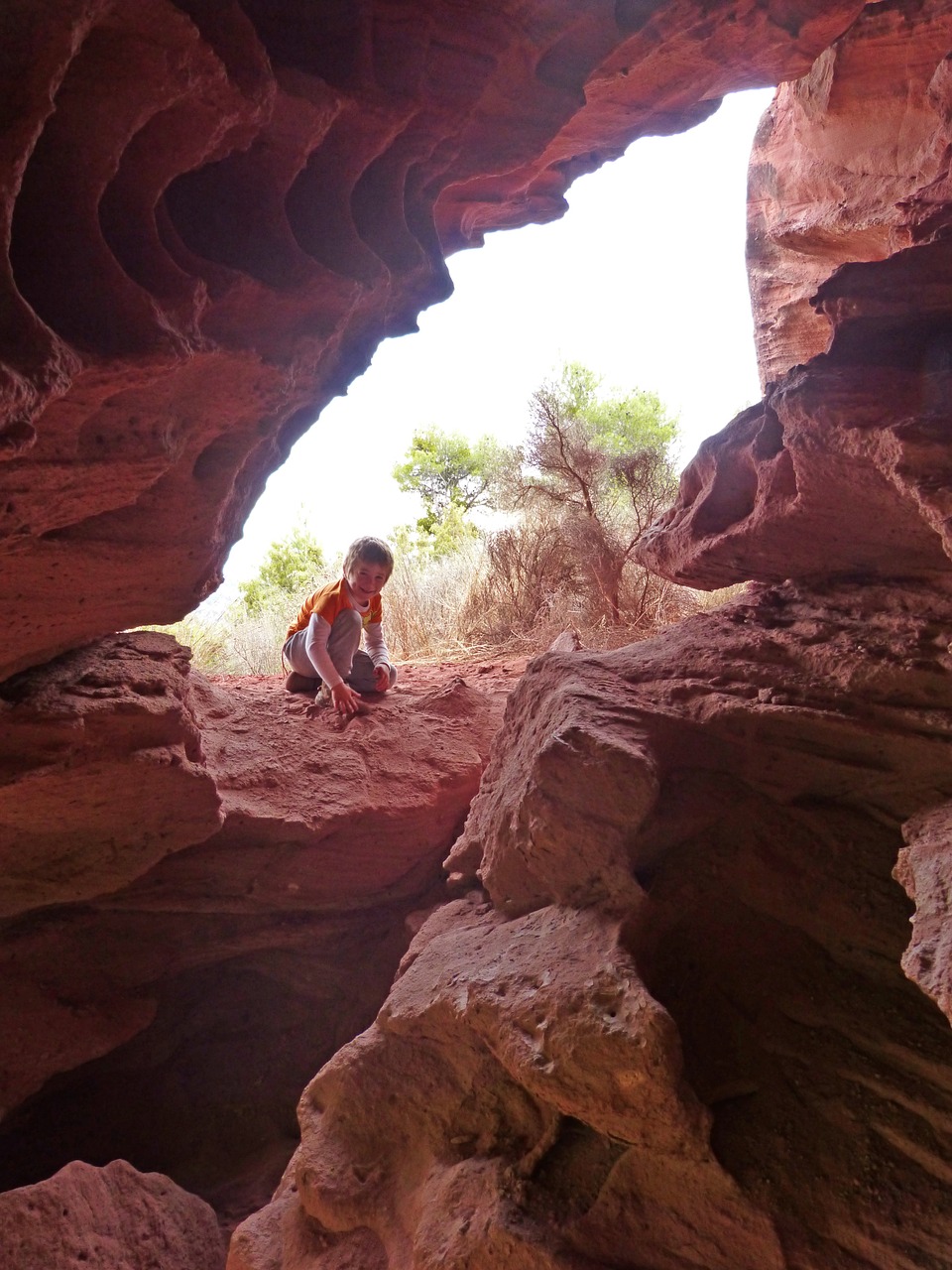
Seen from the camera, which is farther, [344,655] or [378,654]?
[378,654]

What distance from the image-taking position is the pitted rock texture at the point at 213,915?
3518 mm

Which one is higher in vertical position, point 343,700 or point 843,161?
point 843,161

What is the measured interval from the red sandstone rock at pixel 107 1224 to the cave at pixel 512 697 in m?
0.01

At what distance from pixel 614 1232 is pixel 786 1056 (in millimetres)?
624

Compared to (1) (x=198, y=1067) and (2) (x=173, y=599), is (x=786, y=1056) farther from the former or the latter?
(1) (x=198, y=1067)

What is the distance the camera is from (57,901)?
371 cm

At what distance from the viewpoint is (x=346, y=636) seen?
4570 mm

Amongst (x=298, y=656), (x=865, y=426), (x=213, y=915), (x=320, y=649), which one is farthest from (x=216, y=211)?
(x=213, y=915)

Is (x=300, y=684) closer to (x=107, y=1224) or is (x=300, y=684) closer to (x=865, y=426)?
(x=107, y=1224)

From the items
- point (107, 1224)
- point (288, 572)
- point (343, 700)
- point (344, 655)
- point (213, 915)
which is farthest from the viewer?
point (288, 572)

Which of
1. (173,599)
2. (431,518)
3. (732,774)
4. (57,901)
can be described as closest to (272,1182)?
(57,901)

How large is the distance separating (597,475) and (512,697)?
5206mm

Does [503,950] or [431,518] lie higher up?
[431,518]

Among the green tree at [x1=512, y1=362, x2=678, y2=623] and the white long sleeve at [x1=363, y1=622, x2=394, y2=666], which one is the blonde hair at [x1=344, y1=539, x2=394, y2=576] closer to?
the white long sleeve at [x1=363, y1=622, x2=394, y2=666]
